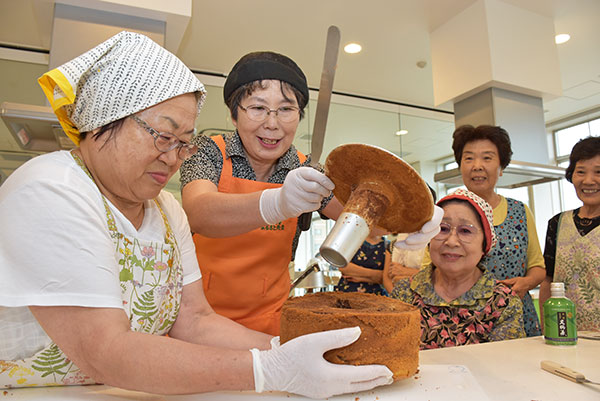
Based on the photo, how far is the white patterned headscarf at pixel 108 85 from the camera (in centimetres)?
89

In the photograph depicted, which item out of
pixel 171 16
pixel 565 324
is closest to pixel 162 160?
pixel 565 324

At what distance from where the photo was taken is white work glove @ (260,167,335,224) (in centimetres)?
107

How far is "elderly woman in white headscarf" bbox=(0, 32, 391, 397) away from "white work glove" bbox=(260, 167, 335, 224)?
269 millimetres

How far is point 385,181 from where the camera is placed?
957 millimetres

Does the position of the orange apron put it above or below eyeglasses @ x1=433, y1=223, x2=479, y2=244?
below

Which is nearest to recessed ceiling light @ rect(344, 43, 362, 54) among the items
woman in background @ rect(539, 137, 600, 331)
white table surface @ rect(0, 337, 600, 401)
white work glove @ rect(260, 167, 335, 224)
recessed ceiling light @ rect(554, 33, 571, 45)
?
recessed ceiling light @ rect(554, 33, 571, 45)

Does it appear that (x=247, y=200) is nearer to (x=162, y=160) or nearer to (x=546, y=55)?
(x=162, y=160)

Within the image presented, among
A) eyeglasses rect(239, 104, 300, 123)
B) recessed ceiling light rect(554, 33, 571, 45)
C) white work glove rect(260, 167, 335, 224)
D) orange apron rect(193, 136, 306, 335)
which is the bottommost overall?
orange apron rect(193, 136, 306, 335)

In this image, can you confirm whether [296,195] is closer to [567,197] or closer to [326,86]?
[326,86]

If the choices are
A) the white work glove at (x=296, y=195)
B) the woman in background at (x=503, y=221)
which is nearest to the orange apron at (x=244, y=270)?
the white work glove at (x=296, y=195)

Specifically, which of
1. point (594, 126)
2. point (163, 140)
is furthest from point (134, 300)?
point (594, 126)

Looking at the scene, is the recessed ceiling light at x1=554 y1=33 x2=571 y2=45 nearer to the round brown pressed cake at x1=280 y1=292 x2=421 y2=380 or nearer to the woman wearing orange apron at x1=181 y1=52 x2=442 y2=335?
the woman wearing orange apron at x1=181 y1=52 x2=442 y2=335

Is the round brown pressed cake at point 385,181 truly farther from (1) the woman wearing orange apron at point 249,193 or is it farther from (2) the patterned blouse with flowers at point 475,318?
(2) the patterned blouse with flowers at point 475,318

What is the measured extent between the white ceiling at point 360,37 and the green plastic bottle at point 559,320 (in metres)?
2.73
